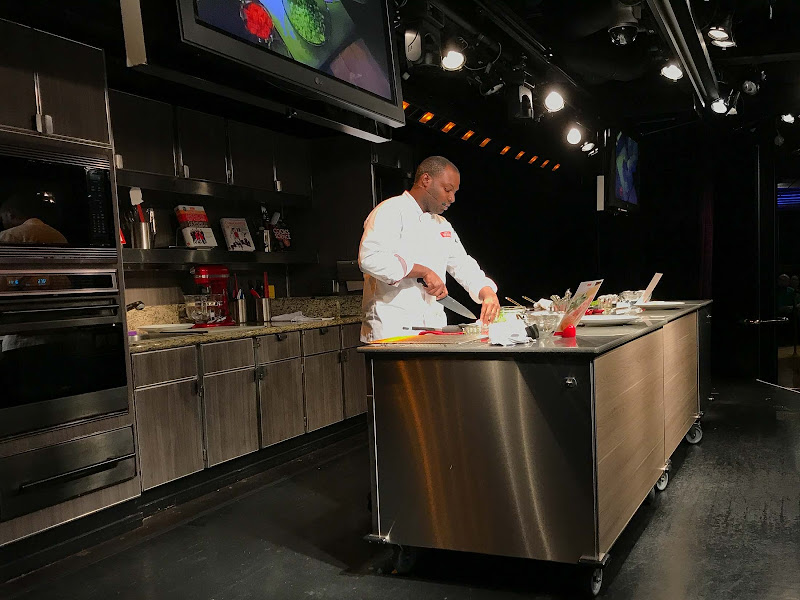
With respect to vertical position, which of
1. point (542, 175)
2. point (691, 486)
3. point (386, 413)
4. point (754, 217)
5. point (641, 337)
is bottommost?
point (691, 486)

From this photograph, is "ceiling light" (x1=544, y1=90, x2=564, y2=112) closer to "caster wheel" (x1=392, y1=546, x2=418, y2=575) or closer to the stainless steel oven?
the stainless steel oven

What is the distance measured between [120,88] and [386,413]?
9.63 ft

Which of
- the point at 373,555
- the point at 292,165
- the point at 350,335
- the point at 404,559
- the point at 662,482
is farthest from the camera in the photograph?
the point at 292,165

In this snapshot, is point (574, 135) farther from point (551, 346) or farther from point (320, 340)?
point (551, 346)

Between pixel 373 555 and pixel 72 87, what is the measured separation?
2576 millimetres

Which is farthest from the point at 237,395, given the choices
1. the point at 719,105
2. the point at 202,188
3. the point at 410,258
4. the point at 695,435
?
the point at 719,105

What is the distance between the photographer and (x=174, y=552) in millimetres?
3186

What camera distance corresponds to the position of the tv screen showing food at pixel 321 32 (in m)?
2.15

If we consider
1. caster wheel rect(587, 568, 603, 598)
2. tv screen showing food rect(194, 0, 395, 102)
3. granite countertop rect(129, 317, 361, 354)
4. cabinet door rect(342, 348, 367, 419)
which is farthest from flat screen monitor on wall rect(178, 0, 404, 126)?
cabinet door rect(342, 348, 367, 419)

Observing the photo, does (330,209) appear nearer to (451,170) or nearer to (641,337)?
(451,170)

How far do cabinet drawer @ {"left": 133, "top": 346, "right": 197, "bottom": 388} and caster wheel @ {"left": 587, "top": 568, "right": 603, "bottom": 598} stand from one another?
241cm

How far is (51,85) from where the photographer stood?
11.0 feet

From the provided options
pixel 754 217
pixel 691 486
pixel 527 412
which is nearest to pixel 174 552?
pixel 527 412

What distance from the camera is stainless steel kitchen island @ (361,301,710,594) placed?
248cm
